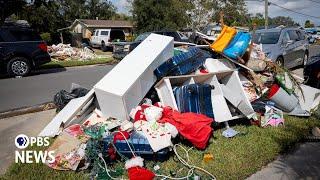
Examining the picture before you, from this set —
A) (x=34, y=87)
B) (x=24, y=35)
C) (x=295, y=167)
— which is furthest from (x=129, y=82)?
(x=24, y=35)

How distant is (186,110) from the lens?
618cm

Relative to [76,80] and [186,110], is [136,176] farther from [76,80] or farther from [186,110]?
[76,80]

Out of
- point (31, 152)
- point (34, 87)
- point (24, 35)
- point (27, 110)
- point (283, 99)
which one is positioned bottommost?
point (34, 87)

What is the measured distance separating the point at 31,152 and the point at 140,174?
78.6 inches

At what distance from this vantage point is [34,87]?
37.2ft

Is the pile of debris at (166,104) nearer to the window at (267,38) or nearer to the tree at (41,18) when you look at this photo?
the window at (267,38)

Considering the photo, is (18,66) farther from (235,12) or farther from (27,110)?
(235,12)

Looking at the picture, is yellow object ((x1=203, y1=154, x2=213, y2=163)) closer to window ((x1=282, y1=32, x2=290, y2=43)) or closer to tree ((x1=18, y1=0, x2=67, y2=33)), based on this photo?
window ((x1=282, y1=32, x2=290, y2=43))

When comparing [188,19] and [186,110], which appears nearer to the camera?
[186,110]

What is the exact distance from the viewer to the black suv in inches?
535

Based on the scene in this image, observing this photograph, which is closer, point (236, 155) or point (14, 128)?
point (236, 155)

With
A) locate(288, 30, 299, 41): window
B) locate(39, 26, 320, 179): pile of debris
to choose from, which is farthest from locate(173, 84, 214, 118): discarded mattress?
locate(288, 30, 299, 41): window

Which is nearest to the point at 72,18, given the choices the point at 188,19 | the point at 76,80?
the point at 188,19

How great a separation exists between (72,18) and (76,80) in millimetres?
57579
